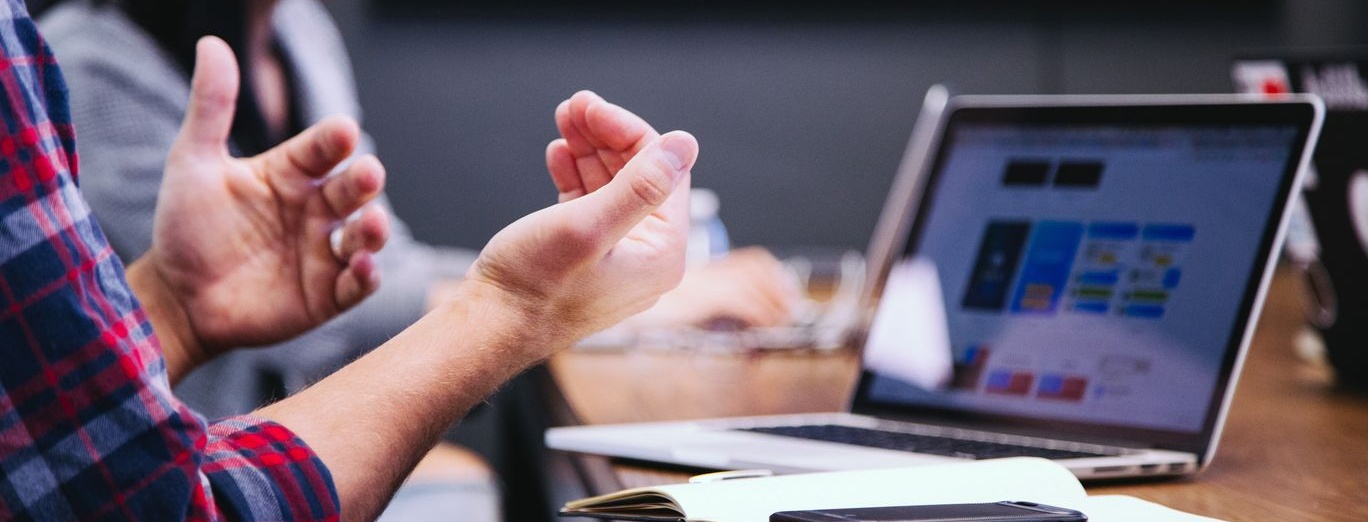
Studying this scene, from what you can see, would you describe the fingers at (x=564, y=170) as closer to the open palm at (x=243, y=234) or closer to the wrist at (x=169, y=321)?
the open palm at (x=243, y=234)

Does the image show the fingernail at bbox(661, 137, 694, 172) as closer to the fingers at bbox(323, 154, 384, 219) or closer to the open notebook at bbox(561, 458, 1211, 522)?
the open notebook at bbox(561, 458, 1211, 522)

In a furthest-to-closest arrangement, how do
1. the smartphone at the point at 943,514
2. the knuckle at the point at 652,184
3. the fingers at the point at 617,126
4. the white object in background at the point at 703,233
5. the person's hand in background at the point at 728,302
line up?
1. the white object in background at the point at 703,233
2. the person's hand in background at the point at 728,302
3. the fingers at the point at 617,126
4. the knuckle at the point at 652,184
5. the smartphone at the point at 943,514

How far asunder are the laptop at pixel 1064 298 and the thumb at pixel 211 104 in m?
0.37

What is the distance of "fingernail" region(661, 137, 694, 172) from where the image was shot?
2.21ft

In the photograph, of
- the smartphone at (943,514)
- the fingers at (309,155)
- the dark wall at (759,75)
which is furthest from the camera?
the dark wall at (759,75)

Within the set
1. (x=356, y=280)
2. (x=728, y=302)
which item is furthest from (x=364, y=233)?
(x=728, y=302)

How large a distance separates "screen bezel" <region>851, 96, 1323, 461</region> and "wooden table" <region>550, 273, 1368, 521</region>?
0.16ft

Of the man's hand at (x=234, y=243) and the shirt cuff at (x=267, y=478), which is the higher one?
the man's hand at (x=234, y=243)

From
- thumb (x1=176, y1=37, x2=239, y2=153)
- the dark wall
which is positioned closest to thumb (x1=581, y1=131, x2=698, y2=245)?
thumb (x1=176, y1=37, x2=239, y2=153)

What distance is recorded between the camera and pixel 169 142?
1.66 meters

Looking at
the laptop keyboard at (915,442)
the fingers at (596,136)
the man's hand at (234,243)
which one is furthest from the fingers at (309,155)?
the laptop keyboard at (915,442)

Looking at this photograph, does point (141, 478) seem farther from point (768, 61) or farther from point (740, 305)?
point (768, 61)

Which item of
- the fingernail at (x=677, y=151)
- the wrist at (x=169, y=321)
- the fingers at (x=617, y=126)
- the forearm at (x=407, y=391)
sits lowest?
the wrist at (x=169, y=321)

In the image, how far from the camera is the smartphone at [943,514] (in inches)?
21.8
